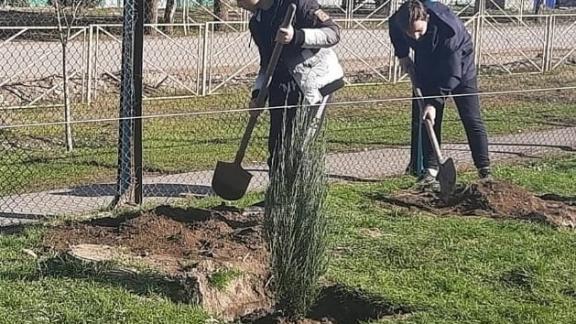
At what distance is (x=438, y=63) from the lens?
773 cm

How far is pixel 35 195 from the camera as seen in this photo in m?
7.40

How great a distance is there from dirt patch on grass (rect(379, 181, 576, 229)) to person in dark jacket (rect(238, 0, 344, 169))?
3.72ft

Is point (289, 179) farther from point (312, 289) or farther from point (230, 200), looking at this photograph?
point (230, 200)

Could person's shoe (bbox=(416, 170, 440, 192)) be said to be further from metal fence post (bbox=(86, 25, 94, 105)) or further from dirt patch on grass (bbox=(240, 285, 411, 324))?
metal fence post (bbox=(86, 25, 94, 105))

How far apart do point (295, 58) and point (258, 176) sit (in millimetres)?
1969

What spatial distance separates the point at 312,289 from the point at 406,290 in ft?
1.92

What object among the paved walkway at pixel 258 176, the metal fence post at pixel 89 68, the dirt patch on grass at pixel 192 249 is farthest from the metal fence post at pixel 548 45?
the dirt patch on grass at pixel 192 249

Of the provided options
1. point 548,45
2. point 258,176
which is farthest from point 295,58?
point 548,45

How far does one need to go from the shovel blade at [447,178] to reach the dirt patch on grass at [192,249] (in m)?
1.45

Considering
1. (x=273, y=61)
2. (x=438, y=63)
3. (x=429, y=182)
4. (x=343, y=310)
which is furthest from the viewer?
(x=429, y=182)

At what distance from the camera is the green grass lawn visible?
468 centimetres

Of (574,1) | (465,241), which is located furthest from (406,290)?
(574,1)

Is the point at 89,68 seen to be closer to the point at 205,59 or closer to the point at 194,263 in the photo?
the point at 205,59

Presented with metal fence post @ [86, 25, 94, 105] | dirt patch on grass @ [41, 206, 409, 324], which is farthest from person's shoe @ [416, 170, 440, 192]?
metal fence post @ [86, 25, 94, 105]
